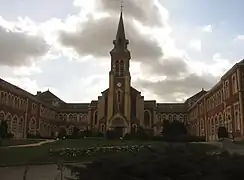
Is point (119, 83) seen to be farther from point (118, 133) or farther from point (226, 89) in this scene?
point (226, 89)

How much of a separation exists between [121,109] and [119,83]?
543 centimetres

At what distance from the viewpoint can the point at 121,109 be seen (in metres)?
65.0

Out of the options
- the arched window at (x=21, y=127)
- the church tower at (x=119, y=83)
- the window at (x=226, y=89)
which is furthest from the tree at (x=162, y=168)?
the church tower at (x=119, y=83)

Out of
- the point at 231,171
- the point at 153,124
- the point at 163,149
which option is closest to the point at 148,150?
the point at 163,149

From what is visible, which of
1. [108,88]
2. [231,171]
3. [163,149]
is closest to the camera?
[231,171]

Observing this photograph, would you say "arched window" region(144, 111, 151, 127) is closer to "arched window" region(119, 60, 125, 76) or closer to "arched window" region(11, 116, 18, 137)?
"arched window" region(119, 60, 125, 76)

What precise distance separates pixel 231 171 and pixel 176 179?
3.76ft

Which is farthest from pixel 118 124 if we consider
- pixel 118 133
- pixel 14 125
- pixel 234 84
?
pixel 234 84

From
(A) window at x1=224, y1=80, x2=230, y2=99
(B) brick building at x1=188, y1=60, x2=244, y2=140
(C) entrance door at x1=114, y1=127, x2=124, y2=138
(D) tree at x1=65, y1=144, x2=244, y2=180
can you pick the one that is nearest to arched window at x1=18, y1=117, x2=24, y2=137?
(C) entrance door at x1=114, y1=127, x2=124, y2=138

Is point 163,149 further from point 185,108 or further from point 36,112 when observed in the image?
point 185,108

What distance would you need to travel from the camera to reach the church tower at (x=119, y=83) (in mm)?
64875

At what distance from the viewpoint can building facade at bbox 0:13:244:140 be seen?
4212 cm

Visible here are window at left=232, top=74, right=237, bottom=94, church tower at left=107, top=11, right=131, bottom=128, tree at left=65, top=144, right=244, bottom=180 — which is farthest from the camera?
church tower at left=107, top=11, right=131, bottom=128

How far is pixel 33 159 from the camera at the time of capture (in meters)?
23.3
